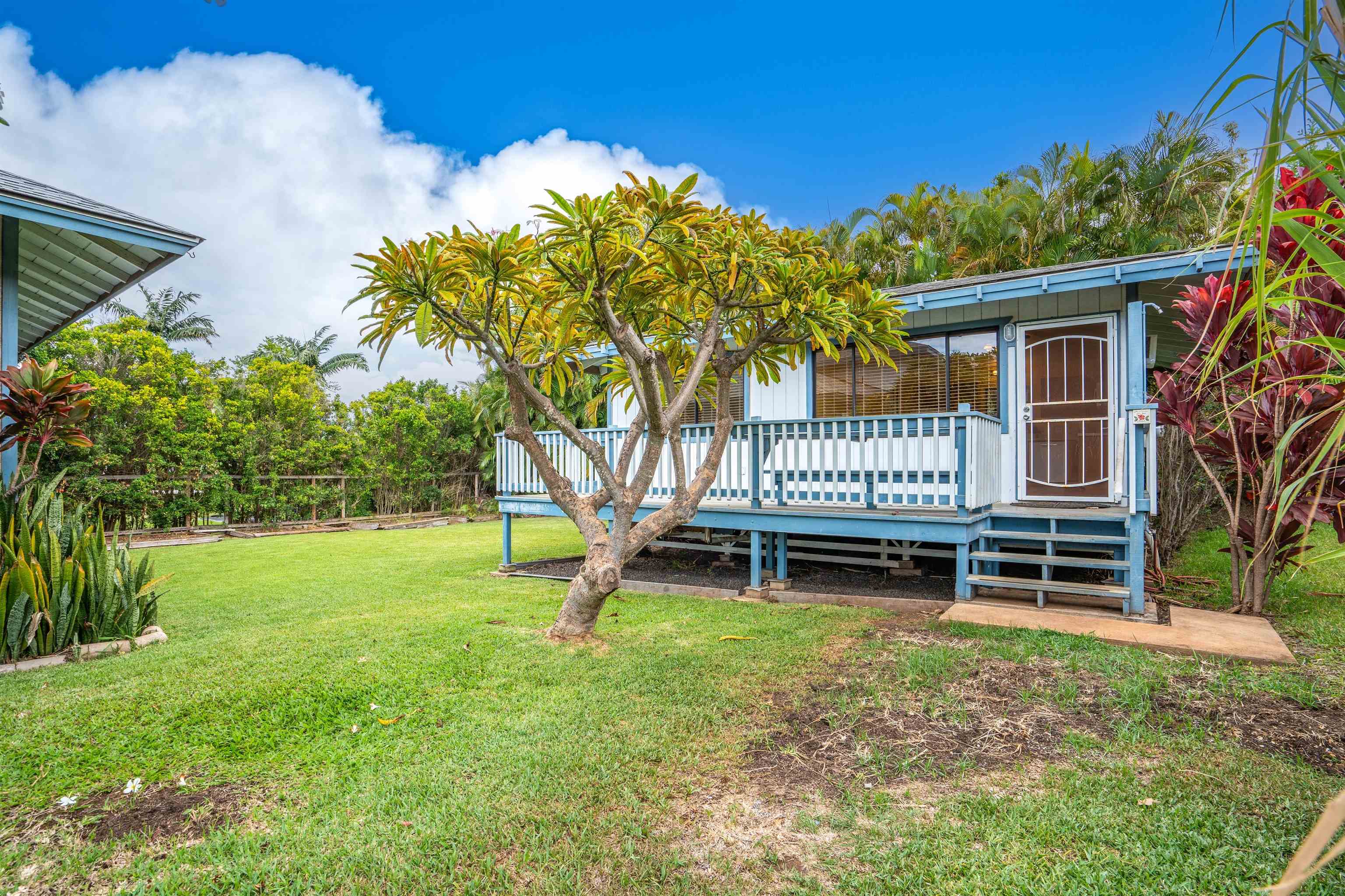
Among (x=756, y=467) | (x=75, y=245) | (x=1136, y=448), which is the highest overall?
(x=75, y=245)

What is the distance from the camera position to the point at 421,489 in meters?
18.8

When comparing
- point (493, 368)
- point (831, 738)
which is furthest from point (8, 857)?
point (493, 368)

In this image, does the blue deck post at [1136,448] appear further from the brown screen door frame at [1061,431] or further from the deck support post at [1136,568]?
the brown screen door frame at [1061,431]

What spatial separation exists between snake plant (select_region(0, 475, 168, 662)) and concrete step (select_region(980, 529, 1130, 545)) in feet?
25.3

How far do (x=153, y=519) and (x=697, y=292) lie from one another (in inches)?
550

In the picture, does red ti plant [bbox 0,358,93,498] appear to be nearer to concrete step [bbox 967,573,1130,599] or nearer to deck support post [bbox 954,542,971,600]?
deck support post [bbox 954,542,971,600]

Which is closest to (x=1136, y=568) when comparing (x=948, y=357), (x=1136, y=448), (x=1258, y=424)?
(x=1136, y=448)

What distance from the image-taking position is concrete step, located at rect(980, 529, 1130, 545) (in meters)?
6.19

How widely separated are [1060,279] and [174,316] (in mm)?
26248

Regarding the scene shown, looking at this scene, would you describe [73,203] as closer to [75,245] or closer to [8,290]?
[75,245]

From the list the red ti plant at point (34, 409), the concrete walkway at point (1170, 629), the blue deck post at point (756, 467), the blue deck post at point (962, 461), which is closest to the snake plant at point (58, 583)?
the red ti plant at point (34, 409)

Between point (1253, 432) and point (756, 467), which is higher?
point (1253, 432)

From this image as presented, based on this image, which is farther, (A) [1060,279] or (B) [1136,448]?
(A) [1060,279]

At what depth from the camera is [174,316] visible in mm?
22781
